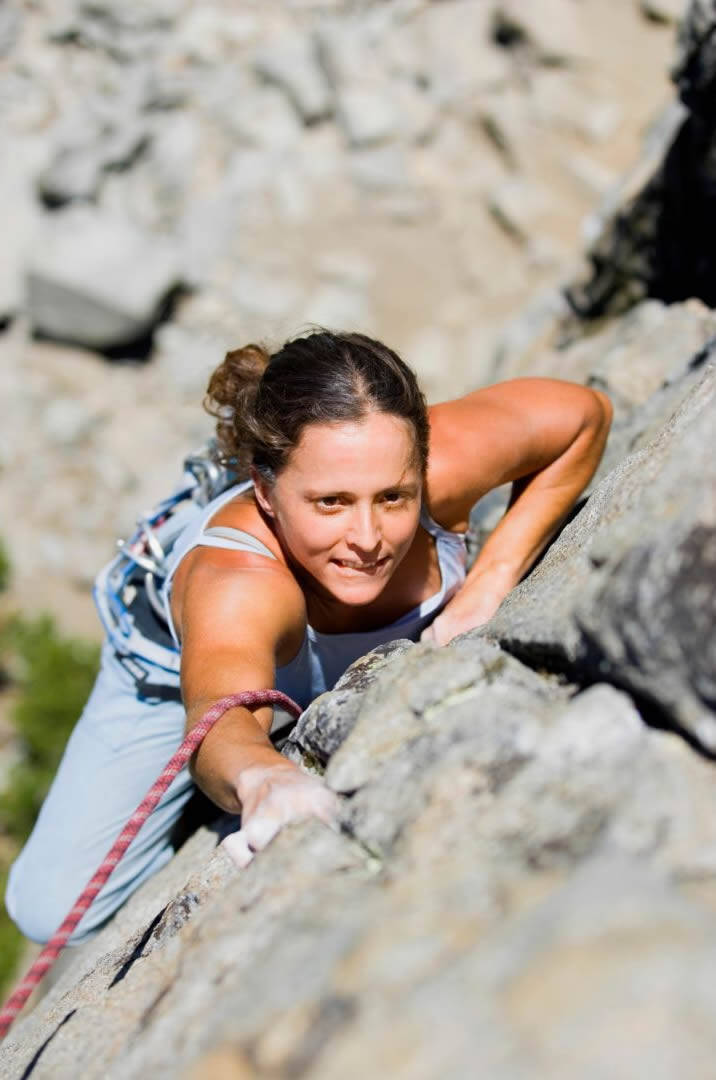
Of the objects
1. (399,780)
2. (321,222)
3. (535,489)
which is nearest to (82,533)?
(321,222)

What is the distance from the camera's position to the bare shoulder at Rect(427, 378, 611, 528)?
3.19 m

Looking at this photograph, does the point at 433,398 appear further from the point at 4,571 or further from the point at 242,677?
the point at 242,677

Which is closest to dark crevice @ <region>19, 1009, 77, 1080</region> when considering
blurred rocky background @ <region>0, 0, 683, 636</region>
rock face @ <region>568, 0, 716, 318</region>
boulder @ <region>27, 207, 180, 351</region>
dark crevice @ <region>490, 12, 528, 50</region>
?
rock face @ <region>568, 0, 716, 318</region>

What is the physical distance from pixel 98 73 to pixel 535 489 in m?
10.8

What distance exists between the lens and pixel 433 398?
9422 mm

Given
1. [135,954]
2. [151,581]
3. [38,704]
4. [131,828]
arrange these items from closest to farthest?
[131,828]
[135,954]
[151,581]
[38,704]

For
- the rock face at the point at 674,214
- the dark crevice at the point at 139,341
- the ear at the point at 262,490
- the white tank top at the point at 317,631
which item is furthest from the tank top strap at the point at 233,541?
the dark crevice at the point at 139,341

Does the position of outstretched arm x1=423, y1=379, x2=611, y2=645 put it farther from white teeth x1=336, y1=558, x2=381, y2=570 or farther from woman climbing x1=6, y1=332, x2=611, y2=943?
white teeth x1=336, y1=558, x2=381, y2=570

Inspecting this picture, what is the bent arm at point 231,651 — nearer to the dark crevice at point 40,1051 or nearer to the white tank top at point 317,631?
the white tank top at point 317,631

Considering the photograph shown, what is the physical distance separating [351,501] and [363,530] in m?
0.08

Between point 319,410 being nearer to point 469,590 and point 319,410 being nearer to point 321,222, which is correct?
point 469,590

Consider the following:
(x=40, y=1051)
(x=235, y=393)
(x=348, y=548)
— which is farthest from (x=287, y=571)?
(x=40, y=1051)

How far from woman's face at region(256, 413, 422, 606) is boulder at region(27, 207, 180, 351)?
320 inches

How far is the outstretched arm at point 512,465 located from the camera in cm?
321
